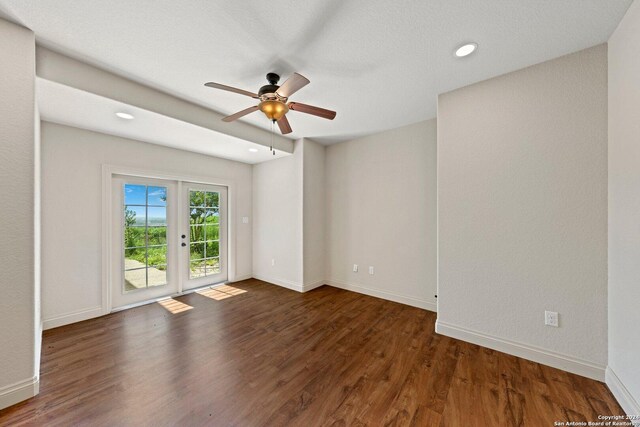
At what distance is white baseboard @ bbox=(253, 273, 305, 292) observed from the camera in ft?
Result: 13.1

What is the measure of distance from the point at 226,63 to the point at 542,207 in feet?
9.90

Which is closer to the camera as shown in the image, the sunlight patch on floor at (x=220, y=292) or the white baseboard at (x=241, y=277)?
the sunlight patch on floor at (x=220, y=292)

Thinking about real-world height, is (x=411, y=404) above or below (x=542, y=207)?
below

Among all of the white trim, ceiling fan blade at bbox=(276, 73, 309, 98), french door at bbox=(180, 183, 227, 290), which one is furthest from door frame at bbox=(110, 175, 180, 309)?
ceiling fan blade at bbox=(276, 73, 309, 98)

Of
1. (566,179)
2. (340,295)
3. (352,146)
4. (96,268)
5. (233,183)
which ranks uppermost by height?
(352,146)

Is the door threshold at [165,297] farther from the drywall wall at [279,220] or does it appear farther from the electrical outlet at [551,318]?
the electrical outlet at [551,318]

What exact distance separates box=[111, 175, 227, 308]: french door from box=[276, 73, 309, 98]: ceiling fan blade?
8.97ft

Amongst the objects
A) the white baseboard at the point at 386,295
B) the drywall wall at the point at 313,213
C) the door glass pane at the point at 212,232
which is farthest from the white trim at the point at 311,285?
the door glass pane at the point at 212,232

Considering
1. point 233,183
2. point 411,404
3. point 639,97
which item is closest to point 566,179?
point 639,97

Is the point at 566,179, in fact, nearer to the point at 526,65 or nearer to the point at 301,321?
the point at 526,65

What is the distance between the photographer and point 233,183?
14.7ft

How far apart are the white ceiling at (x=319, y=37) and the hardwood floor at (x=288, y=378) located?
2.61 meters

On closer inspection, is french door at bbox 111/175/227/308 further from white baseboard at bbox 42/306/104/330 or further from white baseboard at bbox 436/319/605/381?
white baseboard at bbox 436/319/605/381

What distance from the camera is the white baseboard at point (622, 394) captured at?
4.71ft
